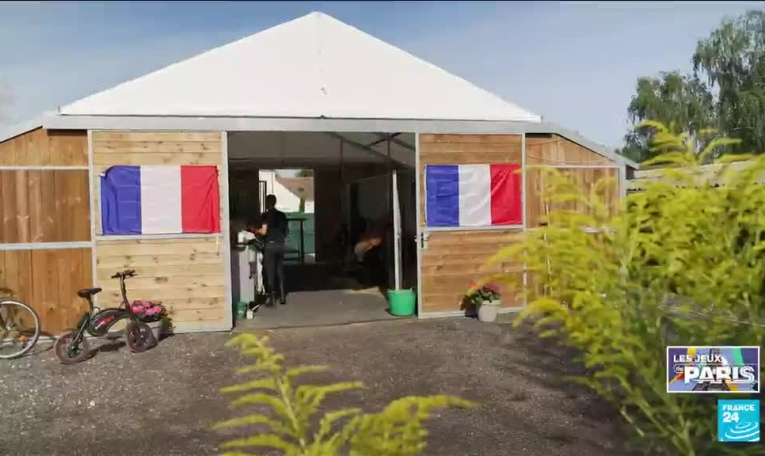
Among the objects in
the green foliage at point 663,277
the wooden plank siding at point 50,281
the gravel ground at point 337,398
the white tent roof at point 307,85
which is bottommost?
the gravel ground at point 337,398

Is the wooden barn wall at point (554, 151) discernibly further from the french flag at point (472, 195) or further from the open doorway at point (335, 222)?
the open doorway at point (335, 222)

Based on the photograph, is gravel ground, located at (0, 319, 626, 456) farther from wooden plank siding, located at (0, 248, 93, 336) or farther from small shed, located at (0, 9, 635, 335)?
small shed, located at (0, 9, 635, 335)

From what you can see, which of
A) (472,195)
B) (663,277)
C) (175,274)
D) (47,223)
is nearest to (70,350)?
(175,274)

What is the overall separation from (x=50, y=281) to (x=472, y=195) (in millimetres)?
5499

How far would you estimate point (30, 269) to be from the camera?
7.87 m

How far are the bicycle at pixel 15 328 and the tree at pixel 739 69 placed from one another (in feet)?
27.0

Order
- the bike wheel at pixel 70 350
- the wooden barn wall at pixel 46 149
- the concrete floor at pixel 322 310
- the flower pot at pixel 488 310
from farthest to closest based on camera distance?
the concrete floor at pixel 322 310
the flower pot at pixel 488 310
the wooden barn wall at pixel 46 149
the bike wheel at pixel 70 350

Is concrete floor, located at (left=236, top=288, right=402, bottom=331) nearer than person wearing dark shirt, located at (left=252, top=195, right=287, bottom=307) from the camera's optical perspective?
Yes

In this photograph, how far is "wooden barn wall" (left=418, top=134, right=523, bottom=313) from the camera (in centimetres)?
905

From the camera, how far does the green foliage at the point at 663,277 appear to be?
6.91ft

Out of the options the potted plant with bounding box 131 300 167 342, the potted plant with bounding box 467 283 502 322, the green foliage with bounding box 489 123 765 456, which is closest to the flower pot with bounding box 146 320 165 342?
the potted plant with bounding box 131 300 167 342
